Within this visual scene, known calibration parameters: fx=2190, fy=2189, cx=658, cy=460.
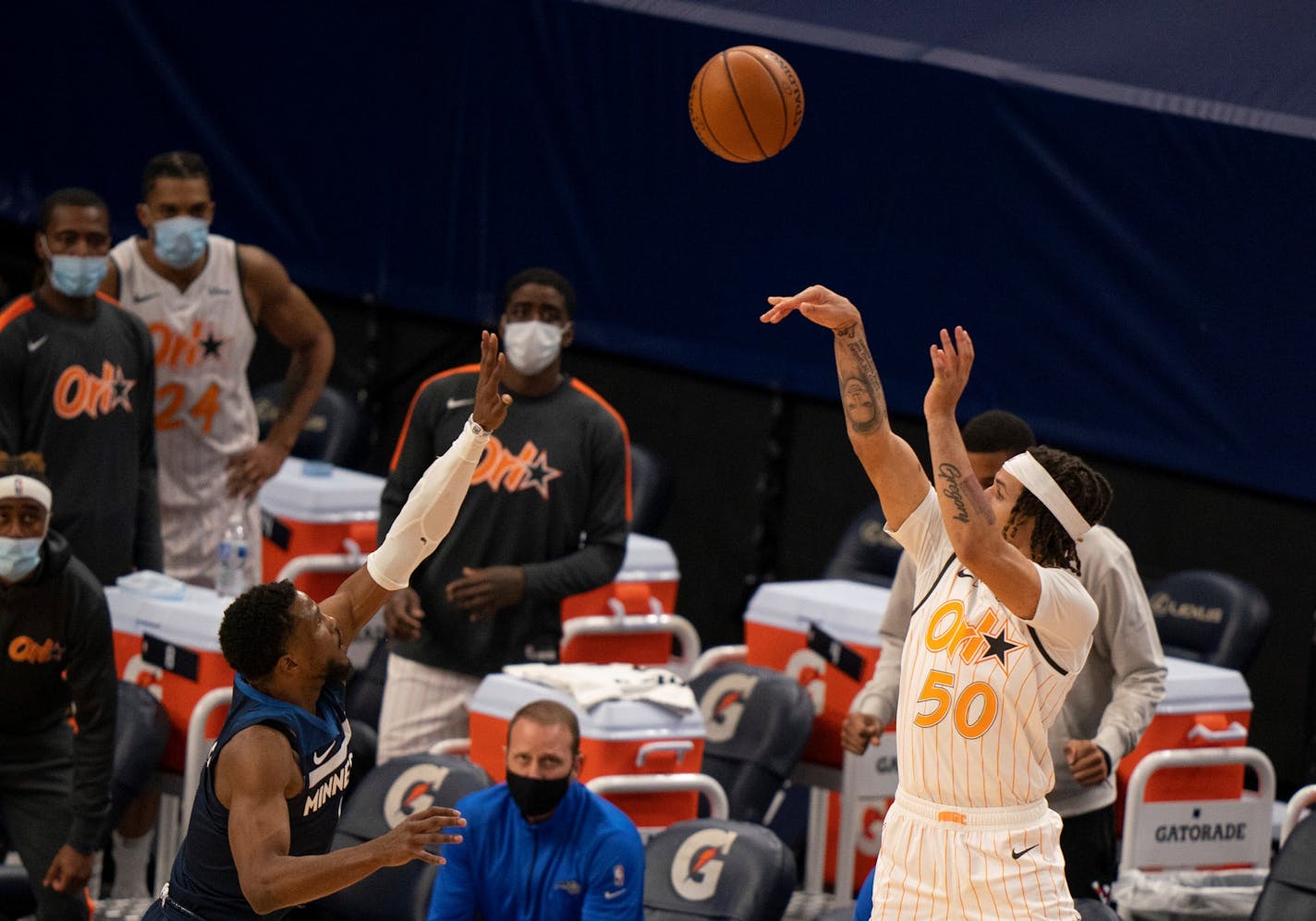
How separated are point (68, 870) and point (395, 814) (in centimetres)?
85

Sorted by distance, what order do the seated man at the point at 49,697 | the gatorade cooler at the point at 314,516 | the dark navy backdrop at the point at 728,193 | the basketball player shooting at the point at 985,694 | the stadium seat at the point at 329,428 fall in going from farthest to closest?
the stadium seat at the point at 329,428, the gatorade cooler at the point at 314,516, the dark navy backdrop at the point at 728,193, the seated man at the point at 49,697, the basketball player shooting at the point at 985,694

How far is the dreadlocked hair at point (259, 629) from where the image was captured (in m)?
4.11

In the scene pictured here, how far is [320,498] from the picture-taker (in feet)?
25.9

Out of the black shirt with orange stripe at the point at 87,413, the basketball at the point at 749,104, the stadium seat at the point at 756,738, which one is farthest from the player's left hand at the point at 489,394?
the black shirt with orange stripe at the point at 87,413

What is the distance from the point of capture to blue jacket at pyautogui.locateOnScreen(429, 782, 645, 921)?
5.36 m

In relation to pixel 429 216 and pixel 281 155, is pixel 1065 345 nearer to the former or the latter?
pixel 429 216

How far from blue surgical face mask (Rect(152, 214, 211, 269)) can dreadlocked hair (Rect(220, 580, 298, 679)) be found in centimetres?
335

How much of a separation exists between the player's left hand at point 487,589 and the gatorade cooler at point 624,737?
214 mm

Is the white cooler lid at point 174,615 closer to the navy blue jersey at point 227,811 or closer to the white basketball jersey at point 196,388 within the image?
the white basketball jersey at point 196,388

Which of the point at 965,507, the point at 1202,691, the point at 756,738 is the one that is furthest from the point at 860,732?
the point at 965,507

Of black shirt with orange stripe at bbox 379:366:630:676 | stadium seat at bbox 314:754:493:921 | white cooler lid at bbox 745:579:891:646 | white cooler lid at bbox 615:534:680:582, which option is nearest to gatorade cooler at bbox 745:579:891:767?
white cooler lid at bbox 745:579:891:646

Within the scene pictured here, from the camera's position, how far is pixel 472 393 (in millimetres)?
6285

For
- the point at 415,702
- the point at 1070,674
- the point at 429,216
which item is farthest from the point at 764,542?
the point at 1070,674

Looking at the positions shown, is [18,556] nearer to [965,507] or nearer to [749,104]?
[749,104]
